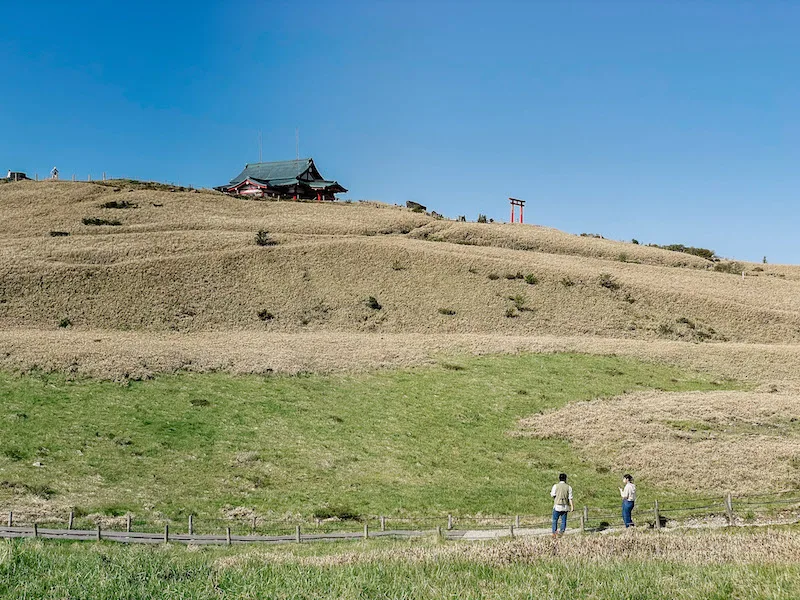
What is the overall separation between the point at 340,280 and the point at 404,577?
231 ft

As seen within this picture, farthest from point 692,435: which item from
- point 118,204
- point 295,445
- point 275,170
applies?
point 275,170

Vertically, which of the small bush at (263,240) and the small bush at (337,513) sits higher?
the small bush at (263,240)

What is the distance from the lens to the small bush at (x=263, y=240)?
93.2 m

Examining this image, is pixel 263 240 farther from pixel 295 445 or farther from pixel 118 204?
pixel 295 445

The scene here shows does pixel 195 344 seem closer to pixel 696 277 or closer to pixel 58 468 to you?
pixel 58 468

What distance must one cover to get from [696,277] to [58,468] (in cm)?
8399

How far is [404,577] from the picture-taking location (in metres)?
12.2

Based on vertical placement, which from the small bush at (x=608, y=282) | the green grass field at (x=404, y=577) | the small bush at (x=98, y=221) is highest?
the small bush at (x=98, y=221)

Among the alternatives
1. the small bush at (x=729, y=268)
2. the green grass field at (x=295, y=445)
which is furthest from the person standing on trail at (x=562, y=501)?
the small bush at (x=729, y=268)

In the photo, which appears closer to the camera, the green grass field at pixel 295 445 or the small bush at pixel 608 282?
the green grass field at pixel 295 445

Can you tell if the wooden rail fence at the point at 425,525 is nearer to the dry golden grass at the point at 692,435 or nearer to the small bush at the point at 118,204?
the dry golden grass at the point at 692,435

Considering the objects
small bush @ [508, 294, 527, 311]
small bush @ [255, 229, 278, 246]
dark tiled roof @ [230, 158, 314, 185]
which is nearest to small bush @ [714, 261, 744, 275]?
small bush @ [508, 294, 527, 311]

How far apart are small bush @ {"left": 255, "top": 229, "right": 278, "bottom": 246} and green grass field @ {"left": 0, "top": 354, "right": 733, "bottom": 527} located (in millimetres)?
46561

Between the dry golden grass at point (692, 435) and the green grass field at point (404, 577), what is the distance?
20.4 m
